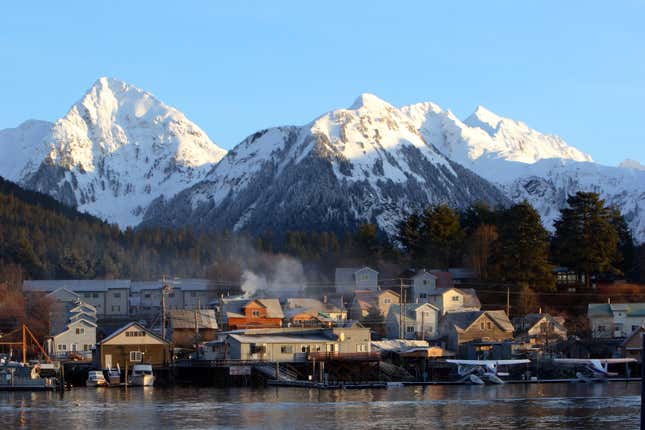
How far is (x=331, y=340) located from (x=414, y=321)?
59.4 feet

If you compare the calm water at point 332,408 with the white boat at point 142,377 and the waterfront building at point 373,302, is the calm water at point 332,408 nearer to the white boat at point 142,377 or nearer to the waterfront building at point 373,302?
the white boat at point 142,377

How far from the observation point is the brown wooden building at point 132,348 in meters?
100

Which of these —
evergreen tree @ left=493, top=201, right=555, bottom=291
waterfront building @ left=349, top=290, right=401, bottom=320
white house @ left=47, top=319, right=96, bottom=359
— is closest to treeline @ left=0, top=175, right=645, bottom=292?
evergreen tree @ left=493, top=201, right=555, bottom=291

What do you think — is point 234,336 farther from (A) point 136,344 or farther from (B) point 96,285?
(B) point 96,285

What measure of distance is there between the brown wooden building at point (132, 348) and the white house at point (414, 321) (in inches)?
1032

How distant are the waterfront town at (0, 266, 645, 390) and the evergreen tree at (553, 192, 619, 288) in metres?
4.58

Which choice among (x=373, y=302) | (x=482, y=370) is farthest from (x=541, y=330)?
(x=373, y=302)

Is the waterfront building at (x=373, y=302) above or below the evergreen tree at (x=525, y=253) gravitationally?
below

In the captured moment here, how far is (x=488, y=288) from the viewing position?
130500mm

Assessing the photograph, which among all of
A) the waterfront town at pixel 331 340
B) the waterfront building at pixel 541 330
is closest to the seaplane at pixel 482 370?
the waterfront town at pixel 331 340

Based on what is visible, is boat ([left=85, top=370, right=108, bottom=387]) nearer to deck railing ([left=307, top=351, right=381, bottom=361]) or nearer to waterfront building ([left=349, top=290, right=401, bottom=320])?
deck railing ([left=307, top=351, right=381, bottom=361])

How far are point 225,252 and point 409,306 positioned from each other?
58.7m

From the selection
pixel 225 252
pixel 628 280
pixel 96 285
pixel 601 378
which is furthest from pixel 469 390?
pixel 225 252

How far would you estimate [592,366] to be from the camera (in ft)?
324
